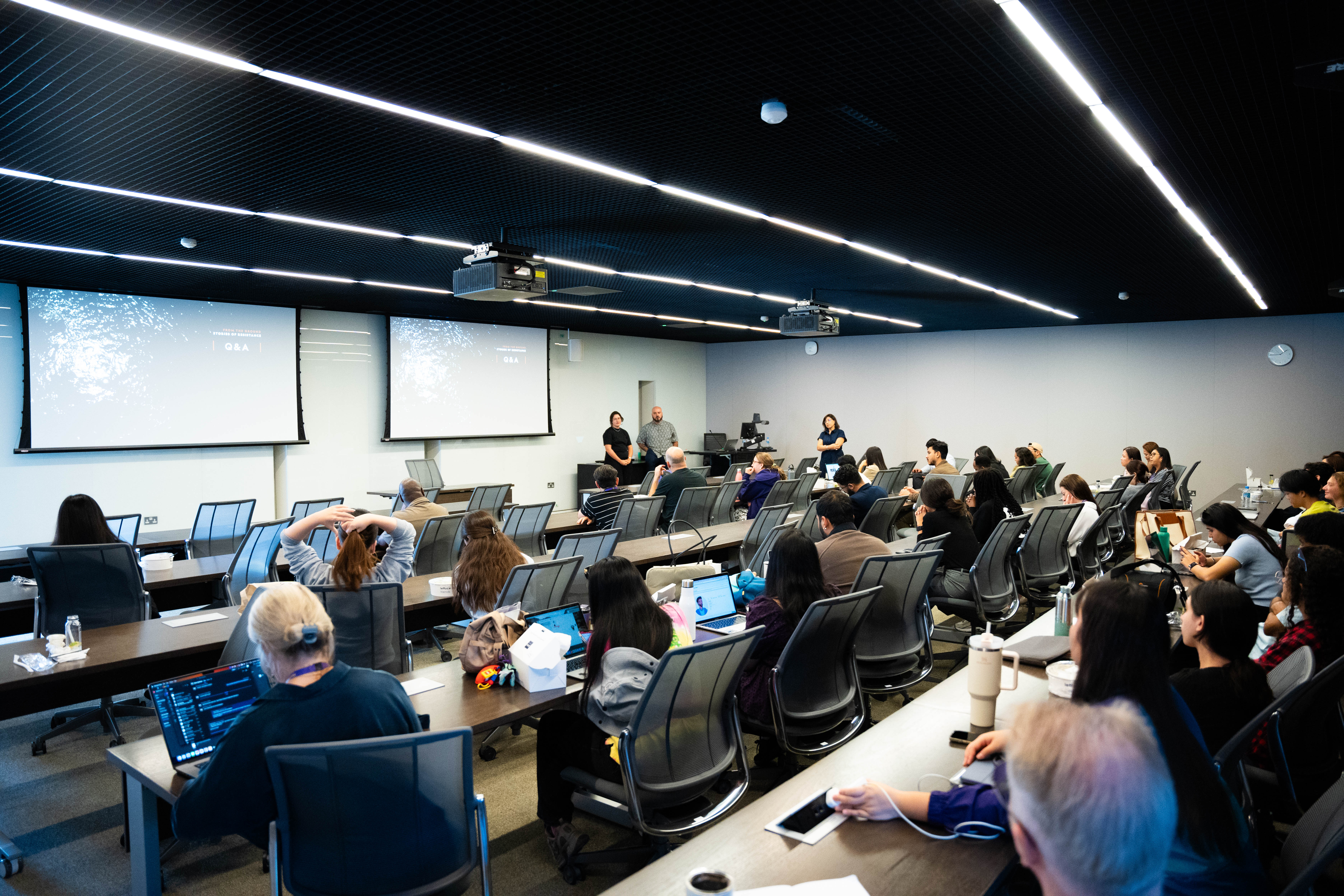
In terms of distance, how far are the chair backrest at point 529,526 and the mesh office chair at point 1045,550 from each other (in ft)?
11.3

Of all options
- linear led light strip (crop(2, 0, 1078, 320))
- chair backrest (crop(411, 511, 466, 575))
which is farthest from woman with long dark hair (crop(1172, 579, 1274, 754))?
chair backrest (crop(411, 511, 466, 575))

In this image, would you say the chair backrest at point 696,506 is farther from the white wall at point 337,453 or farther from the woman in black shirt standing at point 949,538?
the white wall at point 337,453

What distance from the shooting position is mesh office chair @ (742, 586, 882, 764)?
2.95m

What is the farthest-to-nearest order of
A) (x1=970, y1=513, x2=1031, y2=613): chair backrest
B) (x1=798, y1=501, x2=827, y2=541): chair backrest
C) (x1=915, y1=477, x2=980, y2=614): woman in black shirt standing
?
(x1=798, y1=501, x2=827, y2=541): chair backrest
(x1=915, y1=477, x2=980, y2=614): woman in black shirt standing
(x1=970, y1=513, x2=1031, y2=613): chair backrest

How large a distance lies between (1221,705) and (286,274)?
834cm

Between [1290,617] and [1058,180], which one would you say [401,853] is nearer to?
[1290,617]

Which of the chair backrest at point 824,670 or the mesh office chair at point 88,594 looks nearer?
the chair backrest at point 824,670

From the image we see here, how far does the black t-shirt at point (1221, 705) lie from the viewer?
2240 mm

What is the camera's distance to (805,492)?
364 inches

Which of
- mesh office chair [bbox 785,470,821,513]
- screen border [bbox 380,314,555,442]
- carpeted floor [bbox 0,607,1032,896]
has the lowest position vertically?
carpeted floor [bbox 0,607,1032,896]

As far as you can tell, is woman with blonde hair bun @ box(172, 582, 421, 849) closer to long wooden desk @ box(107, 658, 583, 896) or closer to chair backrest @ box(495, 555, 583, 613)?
long wooden desk @ box(107, 658, 583, 896)

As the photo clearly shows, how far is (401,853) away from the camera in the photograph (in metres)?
1.93

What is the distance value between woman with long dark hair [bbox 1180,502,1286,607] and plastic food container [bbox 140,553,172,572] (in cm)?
600

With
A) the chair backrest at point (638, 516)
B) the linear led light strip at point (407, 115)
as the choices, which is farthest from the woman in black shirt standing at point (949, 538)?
the chair backrest at point (638, 516)
